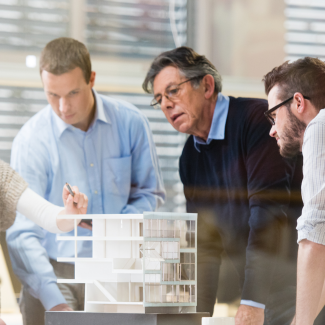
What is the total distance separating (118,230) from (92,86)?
0.61m

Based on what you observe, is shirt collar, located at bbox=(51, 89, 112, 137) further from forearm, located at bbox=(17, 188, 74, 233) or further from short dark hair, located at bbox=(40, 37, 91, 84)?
forearm, located at bbox=(17, 188, 74, 233)

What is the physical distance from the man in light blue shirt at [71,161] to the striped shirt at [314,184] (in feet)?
1.87

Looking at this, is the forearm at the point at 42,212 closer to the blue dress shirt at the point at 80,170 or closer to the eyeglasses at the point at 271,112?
the blue dress shirt at the point at 80,170

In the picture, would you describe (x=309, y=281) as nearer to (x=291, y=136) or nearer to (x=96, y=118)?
(x=291, y=136)

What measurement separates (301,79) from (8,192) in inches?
46.1

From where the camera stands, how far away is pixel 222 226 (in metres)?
1.73

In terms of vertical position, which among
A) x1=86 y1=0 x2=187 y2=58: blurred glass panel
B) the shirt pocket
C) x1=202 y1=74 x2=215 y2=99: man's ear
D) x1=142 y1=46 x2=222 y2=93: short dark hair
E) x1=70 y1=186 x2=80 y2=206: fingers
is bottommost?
x1=70 y1=186 x2=80 y2=206: fingers

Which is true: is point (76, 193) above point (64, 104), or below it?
below

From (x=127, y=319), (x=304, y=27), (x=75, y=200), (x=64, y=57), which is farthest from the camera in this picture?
(x=304, y=27)

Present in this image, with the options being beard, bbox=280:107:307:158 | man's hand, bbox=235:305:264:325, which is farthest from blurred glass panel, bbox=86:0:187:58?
man's hand, bbox=235:305:264:325

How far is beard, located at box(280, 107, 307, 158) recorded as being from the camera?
1.64 m

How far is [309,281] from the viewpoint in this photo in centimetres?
139

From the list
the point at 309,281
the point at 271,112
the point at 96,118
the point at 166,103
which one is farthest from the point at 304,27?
the point at 309,281

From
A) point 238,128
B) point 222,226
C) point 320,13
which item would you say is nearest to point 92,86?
point 238,128
